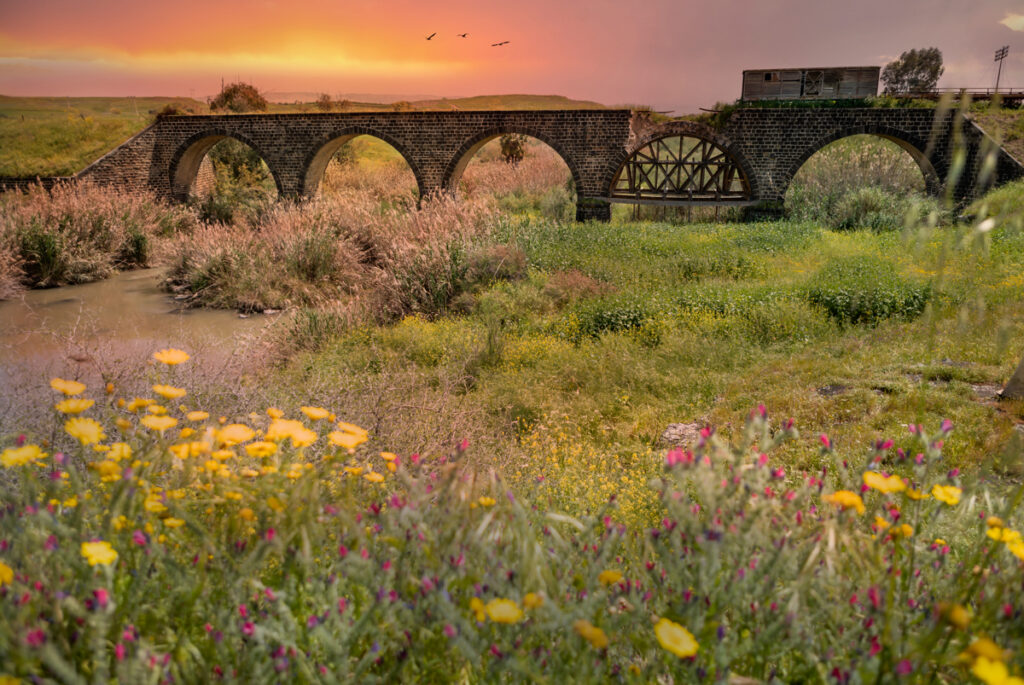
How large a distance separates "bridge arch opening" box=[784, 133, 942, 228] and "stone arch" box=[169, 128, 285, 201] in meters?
15.7

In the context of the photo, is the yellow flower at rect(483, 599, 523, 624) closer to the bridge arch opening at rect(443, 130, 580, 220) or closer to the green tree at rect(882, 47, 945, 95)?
the bridge arch opening at rect(443, 130, 580, 220)

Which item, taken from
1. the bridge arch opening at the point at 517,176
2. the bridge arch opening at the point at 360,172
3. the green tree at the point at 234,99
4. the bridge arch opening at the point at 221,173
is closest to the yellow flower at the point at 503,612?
the bridge arch opening at the point at 517,176

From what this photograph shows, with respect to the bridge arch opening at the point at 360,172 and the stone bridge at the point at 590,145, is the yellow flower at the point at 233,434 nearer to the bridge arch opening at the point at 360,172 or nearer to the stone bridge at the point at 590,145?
the bridge arch opening at the point at 360,172

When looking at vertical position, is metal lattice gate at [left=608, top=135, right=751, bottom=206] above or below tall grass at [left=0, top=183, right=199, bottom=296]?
above

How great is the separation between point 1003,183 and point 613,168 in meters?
9.28

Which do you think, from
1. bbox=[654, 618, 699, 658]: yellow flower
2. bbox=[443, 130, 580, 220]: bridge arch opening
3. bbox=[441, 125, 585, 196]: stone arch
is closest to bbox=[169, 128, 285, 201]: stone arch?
bbox=[441, 125, 585, 196]: stone arch

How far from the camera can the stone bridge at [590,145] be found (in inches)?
654

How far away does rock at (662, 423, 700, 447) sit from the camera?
5207 mm

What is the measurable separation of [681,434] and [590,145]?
1410 centimetres

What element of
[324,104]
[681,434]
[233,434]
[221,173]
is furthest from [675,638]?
[324,104]

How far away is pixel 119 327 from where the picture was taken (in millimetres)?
10719

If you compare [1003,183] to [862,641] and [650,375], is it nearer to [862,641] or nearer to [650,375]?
[650,375]

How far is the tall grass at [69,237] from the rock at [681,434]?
41.5 feet

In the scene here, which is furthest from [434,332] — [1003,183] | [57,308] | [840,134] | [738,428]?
[1003,183]
